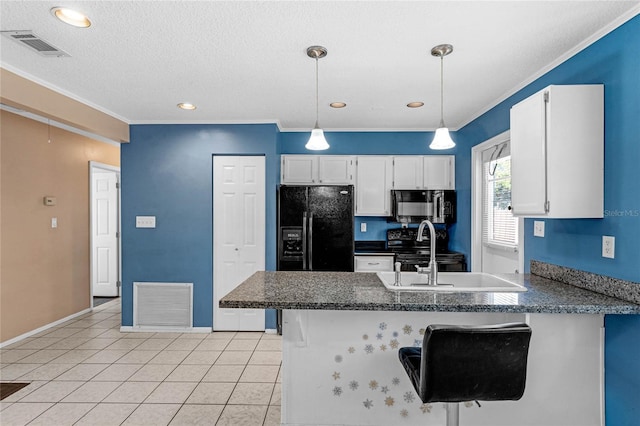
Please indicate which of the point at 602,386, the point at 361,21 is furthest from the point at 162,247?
the point at 602,386

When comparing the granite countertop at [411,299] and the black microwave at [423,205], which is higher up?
the black microwave at [423,205]

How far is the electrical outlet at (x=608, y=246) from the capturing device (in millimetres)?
1953

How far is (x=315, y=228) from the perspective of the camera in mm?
4059

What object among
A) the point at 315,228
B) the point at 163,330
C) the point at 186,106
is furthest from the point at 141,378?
the point at 186,106

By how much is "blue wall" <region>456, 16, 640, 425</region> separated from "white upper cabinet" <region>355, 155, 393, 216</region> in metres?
2.30

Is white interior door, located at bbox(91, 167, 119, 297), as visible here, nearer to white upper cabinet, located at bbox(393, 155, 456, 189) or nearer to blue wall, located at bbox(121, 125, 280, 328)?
blue wall, located at bbox(121, 125, 280, 328)

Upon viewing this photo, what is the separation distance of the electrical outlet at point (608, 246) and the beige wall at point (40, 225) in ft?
16.3

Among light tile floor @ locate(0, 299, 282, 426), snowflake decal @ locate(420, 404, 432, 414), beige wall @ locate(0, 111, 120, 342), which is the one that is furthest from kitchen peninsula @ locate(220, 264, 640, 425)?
beige wall @ locate(0, 111, 120, 342)

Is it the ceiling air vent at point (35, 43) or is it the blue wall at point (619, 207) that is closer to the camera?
the blue wall at point (619, 207)

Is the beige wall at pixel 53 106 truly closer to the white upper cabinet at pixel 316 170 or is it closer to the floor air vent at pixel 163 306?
the floor air vent at pixel 163 306

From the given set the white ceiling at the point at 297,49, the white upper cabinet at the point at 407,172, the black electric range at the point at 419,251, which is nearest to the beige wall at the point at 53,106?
the white ceiling at the point at 297,49

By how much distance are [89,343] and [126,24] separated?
10.6 feet

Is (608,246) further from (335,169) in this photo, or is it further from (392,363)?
(335,169)

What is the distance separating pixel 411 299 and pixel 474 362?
1.31ft
